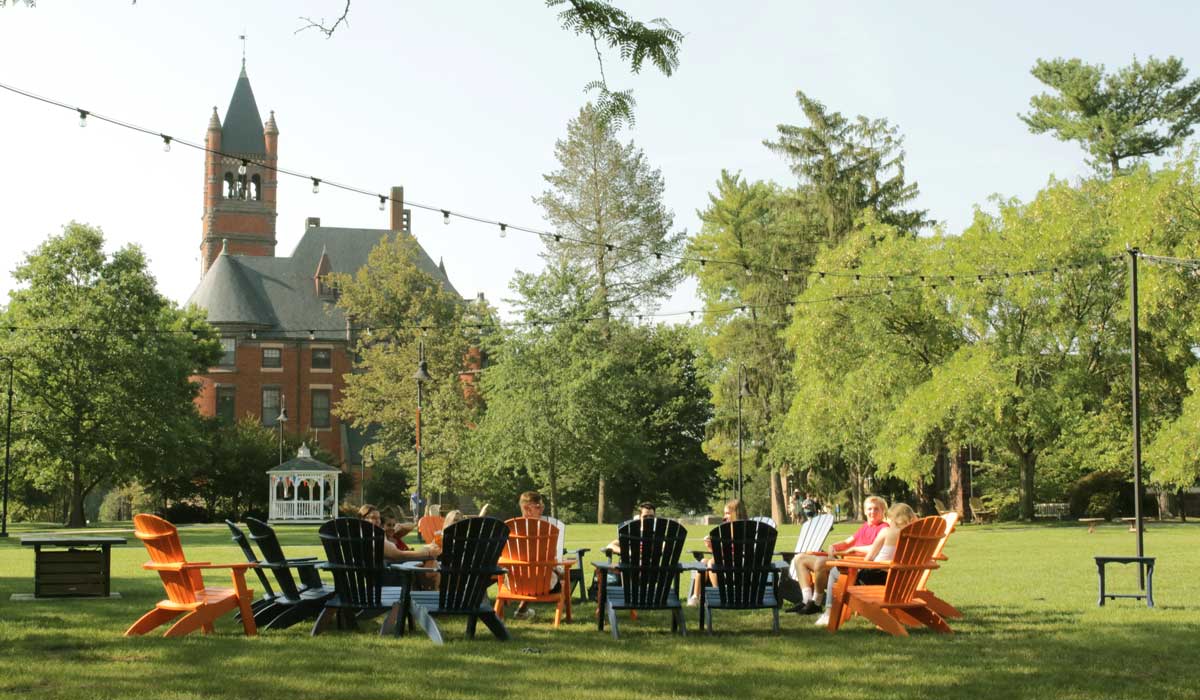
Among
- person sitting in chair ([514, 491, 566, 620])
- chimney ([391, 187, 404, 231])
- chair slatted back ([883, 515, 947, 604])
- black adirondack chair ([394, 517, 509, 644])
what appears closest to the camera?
black adirondack chair ([394, 517, 509, 644])

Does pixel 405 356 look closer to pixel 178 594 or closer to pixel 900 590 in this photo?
pixel 178 594

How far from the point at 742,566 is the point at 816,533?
2.31 metres

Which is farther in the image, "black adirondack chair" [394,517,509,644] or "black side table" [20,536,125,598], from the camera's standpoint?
"black side table" [20,536,125,598]

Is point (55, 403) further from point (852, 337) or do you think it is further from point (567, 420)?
point (852, 337)

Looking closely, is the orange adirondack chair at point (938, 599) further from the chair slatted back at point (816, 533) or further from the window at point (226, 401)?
the window at point (226, 401)

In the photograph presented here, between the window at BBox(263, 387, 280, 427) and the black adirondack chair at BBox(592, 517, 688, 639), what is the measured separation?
71.3 metres

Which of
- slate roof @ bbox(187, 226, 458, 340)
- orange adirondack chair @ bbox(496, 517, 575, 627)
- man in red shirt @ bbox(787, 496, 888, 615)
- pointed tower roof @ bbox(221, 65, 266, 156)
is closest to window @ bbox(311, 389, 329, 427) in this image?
slate roof @ bbox(187, 226, 458, 340)

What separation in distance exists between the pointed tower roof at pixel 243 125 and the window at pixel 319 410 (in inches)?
750

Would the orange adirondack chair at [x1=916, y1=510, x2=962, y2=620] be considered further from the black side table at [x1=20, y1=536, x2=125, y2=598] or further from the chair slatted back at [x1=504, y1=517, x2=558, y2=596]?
the black side table at [x1=20, y1=536, x2=125, y2=598]

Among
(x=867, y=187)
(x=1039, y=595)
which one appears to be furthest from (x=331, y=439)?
(x=1039, y=595)

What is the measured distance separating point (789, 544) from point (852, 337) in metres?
16.2

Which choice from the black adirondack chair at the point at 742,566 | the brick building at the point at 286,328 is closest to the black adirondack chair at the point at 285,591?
the black adirondack chair at the point at 742,566

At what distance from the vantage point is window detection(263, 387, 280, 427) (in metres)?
79.5

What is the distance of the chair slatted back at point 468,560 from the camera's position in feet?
33.4
